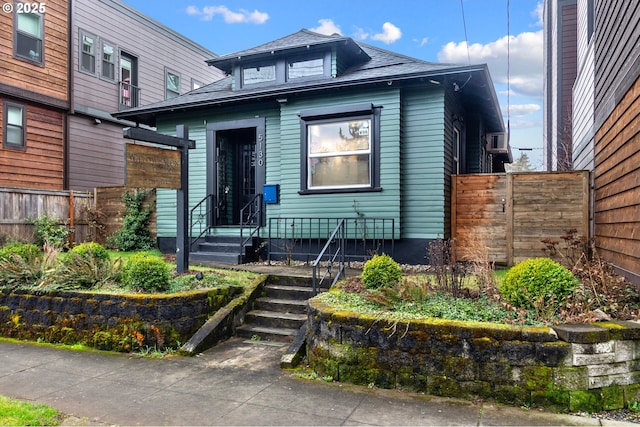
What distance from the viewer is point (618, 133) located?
222 inches

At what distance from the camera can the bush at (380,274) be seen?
5.35 meters

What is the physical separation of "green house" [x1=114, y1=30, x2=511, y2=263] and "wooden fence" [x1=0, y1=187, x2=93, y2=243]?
8.99 ft

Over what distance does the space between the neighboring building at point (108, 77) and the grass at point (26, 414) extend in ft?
36.4

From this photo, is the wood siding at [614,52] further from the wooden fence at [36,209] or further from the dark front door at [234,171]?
the wooden fence at [36,209]

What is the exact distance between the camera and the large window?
862cm

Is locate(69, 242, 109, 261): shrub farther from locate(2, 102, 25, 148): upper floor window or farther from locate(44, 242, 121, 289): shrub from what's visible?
locate(2, 102, 25, 148): upper floor window

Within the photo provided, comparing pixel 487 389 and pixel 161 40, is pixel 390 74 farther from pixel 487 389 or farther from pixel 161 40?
pixel 161 40

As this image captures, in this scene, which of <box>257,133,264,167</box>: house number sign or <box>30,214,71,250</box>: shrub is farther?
<box>30,214,71,250</box>: shrub

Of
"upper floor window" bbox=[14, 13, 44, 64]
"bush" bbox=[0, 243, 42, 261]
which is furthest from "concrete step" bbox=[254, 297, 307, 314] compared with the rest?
"upper floor window" bbox=[14, 13, 44, 64]

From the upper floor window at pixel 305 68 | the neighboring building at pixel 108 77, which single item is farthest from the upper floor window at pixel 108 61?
the upper floor window at pixel 305 68

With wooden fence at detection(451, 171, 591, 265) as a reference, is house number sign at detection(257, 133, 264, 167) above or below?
above

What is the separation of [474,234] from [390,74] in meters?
3.45

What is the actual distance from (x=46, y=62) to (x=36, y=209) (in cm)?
445

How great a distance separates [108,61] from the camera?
14570 mm
